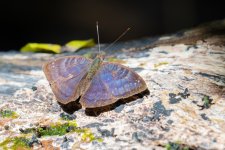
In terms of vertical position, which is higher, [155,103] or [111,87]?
[111,87]

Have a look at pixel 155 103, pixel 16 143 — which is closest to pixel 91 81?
pixel 155 103

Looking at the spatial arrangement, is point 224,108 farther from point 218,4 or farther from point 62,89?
point 218,4

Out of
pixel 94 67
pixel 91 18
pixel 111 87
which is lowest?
pixel 111 87

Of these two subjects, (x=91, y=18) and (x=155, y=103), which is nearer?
(x=155, y=103)

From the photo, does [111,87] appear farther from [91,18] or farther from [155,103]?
[91,18]

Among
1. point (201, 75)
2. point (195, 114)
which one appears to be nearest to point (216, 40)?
point (201, 75)

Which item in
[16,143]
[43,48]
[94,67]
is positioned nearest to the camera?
[16,143]

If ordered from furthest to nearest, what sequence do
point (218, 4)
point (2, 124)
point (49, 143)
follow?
point (218, 4), point (2, 124), point (49, 143)
